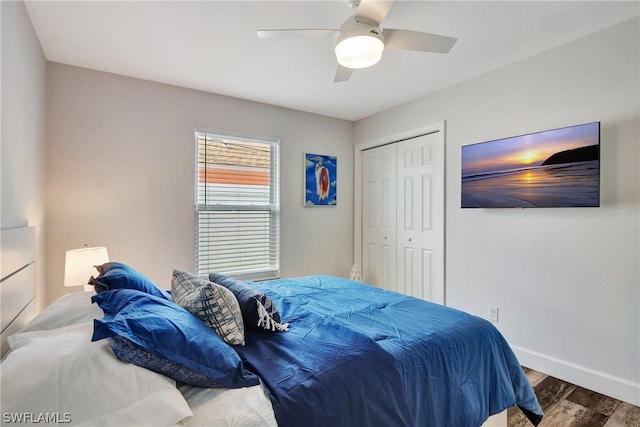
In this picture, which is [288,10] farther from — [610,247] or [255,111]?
[610,247]

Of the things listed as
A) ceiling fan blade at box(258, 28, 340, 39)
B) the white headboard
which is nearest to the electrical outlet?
ceiling fan blade at box(258, 28, 340, 39)

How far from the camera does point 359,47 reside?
174cm

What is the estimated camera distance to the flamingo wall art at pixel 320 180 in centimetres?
386

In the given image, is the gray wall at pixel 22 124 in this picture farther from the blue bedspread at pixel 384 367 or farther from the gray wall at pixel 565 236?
the gray wall at pixel 565 236

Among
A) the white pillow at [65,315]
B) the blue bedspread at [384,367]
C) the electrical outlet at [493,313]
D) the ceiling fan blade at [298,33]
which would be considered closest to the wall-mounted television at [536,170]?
the electrical outlet at [493,313]

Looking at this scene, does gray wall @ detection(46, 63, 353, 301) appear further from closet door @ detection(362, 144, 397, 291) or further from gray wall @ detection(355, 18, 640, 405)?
gray wall @ detection(355, 18, 640, 405)

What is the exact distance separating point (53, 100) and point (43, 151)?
47cm

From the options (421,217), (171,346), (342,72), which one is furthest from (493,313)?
(171,346)

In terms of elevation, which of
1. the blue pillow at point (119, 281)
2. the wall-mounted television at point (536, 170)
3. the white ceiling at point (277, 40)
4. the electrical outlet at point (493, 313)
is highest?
the white ceiling at point (277, 40)

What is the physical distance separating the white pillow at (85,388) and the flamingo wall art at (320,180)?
9.94 feet

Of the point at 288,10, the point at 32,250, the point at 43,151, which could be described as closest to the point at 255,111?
the point at 288,10

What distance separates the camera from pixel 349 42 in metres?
1.72

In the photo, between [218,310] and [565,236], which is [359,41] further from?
[565,236]

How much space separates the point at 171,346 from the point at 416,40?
1.99 meters
